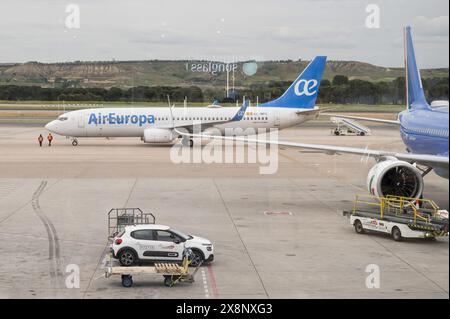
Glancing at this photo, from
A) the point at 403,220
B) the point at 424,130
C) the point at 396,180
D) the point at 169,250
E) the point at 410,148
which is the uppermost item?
the point at 424,130

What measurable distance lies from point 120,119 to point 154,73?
27.9 m

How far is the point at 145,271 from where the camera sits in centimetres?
1888

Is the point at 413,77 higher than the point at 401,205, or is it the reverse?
the point at 413,77

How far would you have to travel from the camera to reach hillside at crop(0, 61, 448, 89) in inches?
3142

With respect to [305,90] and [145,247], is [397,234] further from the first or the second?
[305,90]

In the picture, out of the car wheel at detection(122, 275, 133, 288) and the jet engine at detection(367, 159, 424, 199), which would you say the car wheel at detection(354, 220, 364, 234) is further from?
the car wheel at detection(122, 275, 133, 288)

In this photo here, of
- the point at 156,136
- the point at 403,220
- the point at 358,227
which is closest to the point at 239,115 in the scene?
the point at 156,136

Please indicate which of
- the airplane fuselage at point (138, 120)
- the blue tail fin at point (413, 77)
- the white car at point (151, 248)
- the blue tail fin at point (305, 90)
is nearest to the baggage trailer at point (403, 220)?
the white car at point (151, 248)

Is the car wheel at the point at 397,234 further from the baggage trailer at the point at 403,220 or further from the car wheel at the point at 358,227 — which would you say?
the car wheel at the point at 358,227

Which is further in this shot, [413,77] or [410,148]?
[413,77]

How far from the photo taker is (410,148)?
1366 inches

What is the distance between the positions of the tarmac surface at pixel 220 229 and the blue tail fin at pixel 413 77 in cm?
466

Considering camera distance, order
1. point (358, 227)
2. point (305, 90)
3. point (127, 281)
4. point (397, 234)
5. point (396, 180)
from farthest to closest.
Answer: point (305, 90)
point (396, 180)
point (358, 227)
point (397, 234)
point (127, 281)

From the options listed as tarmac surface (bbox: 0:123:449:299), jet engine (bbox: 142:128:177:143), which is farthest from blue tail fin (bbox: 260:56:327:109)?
tarmac surface (bbox: 0:123:449:299)
